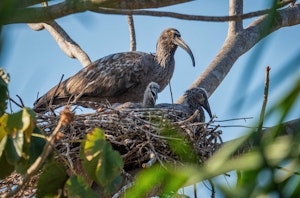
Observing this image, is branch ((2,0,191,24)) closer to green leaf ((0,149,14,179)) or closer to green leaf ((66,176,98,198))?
green leaf ((66,176,98,198))

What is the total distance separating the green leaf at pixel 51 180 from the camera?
2.88m

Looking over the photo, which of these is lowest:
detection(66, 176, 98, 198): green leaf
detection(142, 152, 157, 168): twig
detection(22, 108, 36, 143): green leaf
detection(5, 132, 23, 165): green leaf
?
detection(142, 152, 157, 168): twig

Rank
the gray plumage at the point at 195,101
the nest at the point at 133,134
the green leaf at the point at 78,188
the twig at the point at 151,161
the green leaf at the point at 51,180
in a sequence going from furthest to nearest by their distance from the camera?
the gray plumage at the point at 195,101 → the nest at the point at 133,134 → the twig at the point at 151,161 → the green leaf at the point at 51,180 → the green leaf at the point at 78,188

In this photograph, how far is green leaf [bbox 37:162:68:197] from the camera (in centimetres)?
288

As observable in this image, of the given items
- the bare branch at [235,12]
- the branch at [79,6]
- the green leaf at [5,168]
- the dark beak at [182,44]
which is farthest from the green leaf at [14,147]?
the dark beak at [182,44]

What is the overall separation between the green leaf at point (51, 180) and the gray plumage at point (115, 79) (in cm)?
578

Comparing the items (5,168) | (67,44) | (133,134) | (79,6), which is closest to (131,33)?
(67,44)

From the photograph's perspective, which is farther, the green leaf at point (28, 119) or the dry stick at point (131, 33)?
the dry stick at point (131, 33)

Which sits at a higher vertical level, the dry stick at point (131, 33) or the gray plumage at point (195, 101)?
the dry stick at point (131, 33)

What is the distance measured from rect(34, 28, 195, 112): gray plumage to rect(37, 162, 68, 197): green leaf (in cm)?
578

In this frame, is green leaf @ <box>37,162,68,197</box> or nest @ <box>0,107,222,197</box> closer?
green leaf @ <box>37,162,68,197</box>

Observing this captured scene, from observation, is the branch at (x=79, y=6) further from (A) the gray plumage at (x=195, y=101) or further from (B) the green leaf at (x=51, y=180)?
(A) the gray plumage at (x=195, y=101)

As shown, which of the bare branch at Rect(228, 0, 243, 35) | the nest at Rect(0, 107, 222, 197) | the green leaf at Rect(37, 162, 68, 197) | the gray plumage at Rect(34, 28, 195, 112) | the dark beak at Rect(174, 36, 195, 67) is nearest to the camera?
the green leaf at Rect(37, 162, 68, 197)

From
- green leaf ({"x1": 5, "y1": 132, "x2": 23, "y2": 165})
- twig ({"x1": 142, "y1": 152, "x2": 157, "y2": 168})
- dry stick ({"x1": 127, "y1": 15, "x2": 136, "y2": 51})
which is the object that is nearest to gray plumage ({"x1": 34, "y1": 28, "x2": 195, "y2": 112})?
dry stick ({"x1": 127, "y1": 15, "x2": 136, "y2": 51})
